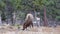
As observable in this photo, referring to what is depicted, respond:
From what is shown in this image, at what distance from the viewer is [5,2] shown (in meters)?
28.8

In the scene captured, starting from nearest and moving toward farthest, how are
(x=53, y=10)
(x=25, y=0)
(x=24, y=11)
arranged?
1. (x=25, y=0)
2. (x=24, y=11)
3. (x=53, y=10)

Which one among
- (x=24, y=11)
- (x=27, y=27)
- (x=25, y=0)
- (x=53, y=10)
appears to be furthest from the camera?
(x=53, y=10)

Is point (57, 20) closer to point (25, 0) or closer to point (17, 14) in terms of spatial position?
point (17, 14)

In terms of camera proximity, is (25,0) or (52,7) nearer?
(25,0)

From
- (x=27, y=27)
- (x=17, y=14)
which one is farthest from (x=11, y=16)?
(x=27, y=27)

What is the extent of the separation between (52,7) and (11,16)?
222 inches

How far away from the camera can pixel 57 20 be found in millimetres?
31938

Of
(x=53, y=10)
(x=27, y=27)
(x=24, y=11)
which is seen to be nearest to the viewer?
(x=27, y=27)

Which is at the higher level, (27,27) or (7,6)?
(7,6)

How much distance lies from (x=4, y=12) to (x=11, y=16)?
1.56 metres

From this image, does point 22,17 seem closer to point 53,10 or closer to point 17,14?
point 17,14

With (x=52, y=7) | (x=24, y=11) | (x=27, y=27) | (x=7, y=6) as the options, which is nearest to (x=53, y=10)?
(x=52, y=7)

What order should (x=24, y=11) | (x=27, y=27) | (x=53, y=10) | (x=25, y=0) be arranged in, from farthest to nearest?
(x=53, y=10) → (x=24, y=11) → (x=25, y=0) → (x=27, y=27)

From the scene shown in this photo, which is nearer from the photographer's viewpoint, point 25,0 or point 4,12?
A: point 25,0
